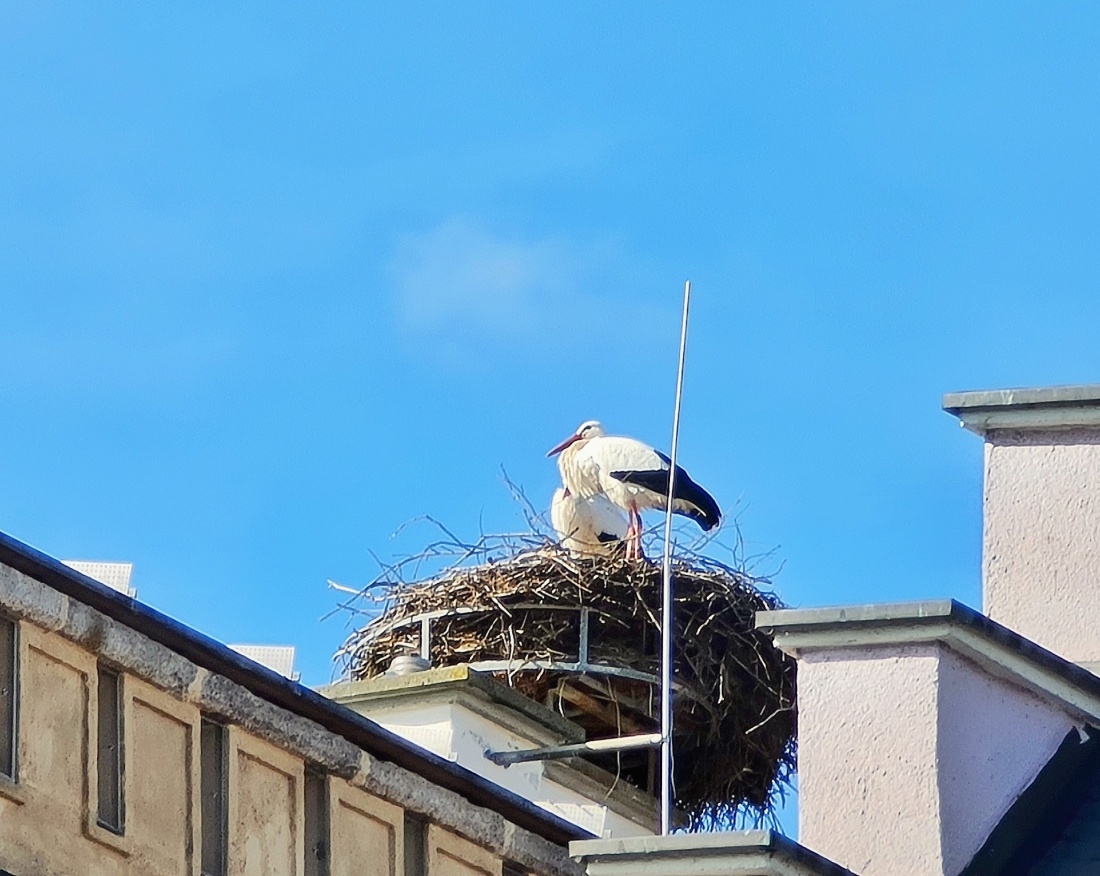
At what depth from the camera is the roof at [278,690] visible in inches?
406

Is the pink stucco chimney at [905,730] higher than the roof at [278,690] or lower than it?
lower

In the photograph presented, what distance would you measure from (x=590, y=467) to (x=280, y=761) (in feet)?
32.9

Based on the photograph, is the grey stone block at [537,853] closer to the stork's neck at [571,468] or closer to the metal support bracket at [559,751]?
the metal support bracket at [559,751]

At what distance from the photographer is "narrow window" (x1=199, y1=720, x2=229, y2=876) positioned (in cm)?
1091

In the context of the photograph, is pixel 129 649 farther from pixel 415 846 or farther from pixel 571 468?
pixel 571 468

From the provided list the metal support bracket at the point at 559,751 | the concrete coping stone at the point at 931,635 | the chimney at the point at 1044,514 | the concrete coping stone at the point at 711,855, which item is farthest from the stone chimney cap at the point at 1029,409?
the metal support bracket at the point at 559,751

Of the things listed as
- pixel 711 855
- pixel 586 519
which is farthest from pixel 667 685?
pixel 586 519

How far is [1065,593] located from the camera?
1020 cm

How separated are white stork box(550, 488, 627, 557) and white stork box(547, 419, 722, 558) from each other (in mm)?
51

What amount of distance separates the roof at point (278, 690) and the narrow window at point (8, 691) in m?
0.20

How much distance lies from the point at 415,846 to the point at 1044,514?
2.70m

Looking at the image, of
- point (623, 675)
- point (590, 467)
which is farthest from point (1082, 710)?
point (590, 467)

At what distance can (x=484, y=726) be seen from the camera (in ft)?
51.8

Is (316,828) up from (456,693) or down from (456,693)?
down
